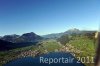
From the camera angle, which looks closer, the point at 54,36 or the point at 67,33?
the point at 54,36

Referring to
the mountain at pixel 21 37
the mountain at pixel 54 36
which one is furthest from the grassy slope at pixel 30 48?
the mountain at pixel 21 37

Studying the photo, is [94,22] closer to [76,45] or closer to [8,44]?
[76,45]

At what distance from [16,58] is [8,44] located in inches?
23.2

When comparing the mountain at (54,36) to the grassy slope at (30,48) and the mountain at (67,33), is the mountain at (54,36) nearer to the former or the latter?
the mountain at (67,33)

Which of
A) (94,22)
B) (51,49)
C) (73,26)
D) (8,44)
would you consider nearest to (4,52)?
(8,44)

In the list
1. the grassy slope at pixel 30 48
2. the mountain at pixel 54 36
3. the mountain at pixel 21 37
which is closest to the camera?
the mountain at pixel 54 36

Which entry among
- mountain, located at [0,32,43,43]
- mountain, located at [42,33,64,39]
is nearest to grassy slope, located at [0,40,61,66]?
mountain, located at [42,33,64,39]

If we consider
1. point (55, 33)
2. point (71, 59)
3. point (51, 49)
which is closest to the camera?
point (71, 59)

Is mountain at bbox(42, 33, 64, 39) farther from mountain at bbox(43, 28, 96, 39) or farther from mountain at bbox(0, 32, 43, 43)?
mountain at bbox(0, 32, 43, 43)

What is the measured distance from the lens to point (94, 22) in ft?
32.0

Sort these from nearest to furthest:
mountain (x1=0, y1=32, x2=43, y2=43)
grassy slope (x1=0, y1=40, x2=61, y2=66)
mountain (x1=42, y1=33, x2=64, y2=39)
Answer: mountain (x1=42, y1=33, x2=64, y2=39)
mountain (x1=0, y1=32, x2=43, y2=43)
grassy slope (x1=0, y1=40, x2=61, y2=66)

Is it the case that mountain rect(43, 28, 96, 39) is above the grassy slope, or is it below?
above

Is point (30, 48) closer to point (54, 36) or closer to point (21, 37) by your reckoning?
point (21, 37)

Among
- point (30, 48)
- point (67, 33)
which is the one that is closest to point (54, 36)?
point (67, 33)
